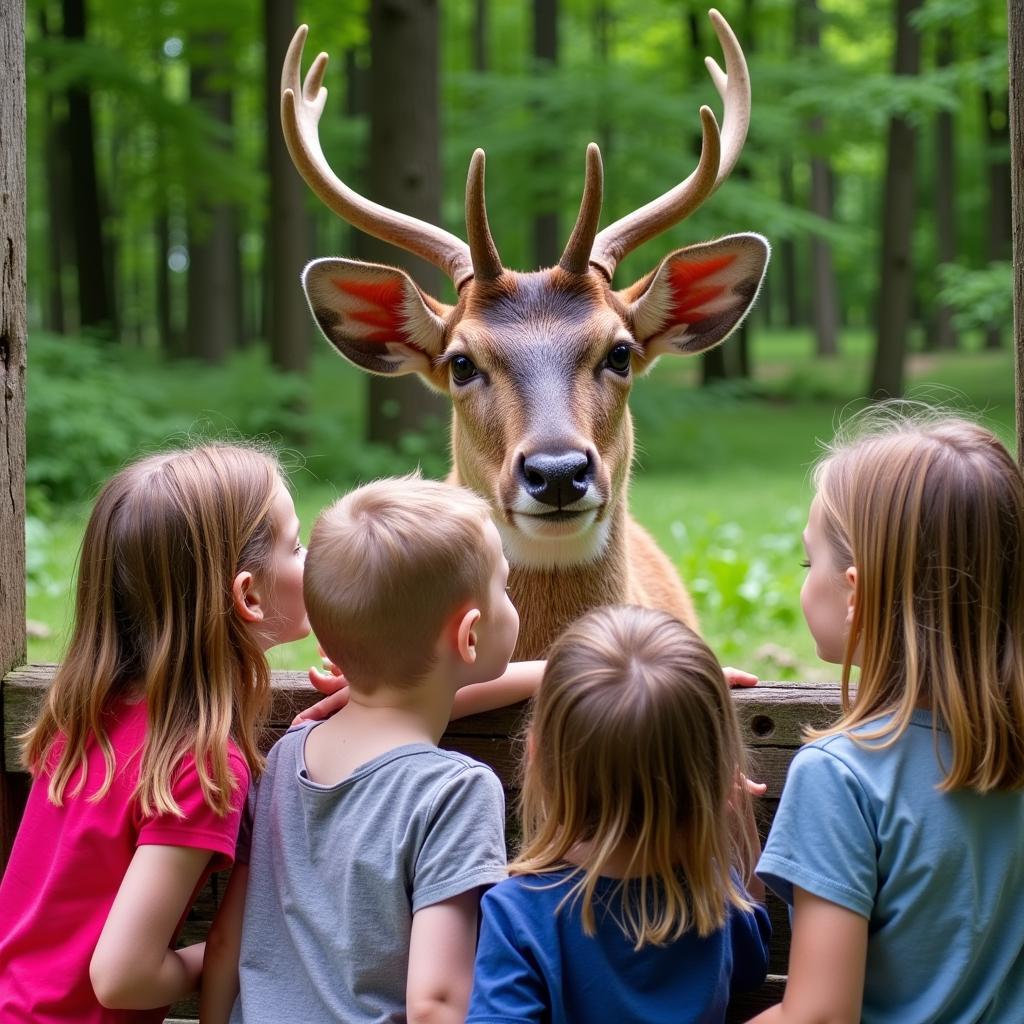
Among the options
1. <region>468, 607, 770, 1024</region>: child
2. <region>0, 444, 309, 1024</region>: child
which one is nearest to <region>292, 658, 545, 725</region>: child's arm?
<region>0, 444, 309, 1024</region>: child

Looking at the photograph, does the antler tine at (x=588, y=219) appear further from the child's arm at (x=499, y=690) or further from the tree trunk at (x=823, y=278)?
the tree trunk at (x=823, y=278)

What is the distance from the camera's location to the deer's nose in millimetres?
3840

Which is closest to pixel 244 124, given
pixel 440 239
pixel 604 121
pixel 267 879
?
pixel 604 121

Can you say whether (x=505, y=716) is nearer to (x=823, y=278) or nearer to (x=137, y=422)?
(x=137, y=422)

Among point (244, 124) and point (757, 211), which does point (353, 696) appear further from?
point (244, 124)

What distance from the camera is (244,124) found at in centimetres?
3666

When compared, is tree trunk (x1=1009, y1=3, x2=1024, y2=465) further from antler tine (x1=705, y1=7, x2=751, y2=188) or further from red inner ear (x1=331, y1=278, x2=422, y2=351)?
red inner ear (x1=331, y1=278, x2=422, y2=351)

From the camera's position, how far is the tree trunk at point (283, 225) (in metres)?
14.8

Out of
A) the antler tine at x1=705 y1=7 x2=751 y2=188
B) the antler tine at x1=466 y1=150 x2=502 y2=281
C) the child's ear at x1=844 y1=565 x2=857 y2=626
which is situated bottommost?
the child's ear at x1=844 y1=565 x2=857 y2=626

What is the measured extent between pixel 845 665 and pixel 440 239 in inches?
101

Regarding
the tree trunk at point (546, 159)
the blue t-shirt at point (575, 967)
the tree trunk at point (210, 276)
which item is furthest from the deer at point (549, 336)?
the tree trunk at point (210, 276)

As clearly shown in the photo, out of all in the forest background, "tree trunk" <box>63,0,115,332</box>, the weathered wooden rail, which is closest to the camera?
the weathered wooden rail

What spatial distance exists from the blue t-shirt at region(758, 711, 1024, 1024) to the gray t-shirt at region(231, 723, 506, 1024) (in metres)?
0.53

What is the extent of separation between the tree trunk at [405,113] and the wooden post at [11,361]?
30.6 ft
